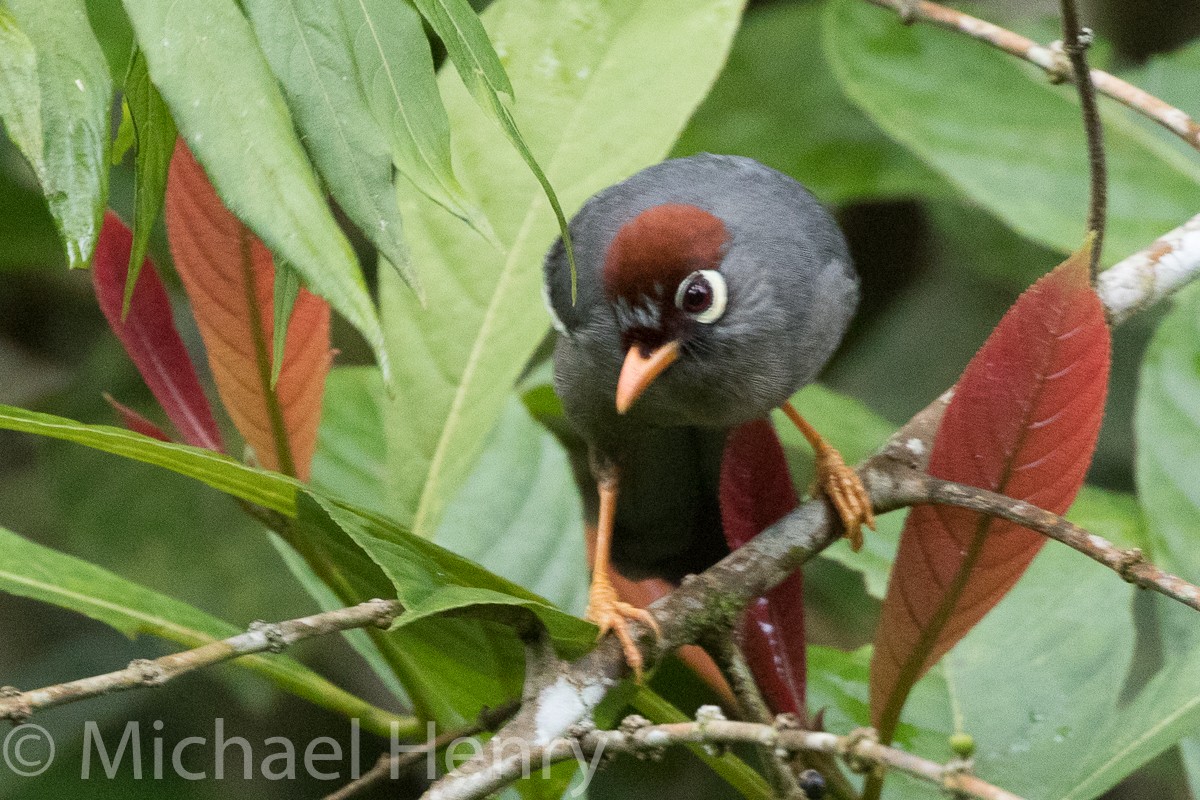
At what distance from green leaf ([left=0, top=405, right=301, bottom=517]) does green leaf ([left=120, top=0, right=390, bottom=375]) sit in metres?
0.40

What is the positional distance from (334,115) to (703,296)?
3.96 feet

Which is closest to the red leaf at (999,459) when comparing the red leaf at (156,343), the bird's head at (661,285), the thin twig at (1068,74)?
the thin twig at (1068,74)

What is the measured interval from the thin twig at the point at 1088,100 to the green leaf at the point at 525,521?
1.00 metres

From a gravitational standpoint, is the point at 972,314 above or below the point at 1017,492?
below

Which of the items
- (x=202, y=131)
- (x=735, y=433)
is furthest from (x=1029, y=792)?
(x=202, y=131)

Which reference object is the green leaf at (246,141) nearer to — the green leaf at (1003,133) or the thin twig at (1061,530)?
the thin twig at (1061,530)

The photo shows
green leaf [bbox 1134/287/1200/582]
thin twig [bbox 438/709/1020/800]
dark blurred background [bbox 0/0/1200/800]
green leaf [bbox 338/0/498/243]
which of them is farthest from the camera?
dark blurred background [bbox 0/0/1200/800]

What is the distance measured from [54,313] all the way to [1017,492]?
10.4 ft

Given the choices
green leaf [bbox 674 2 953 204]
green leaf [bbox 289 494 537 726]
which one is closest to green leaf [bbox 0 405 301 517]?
green leaf [bbox 289 494 537 726]

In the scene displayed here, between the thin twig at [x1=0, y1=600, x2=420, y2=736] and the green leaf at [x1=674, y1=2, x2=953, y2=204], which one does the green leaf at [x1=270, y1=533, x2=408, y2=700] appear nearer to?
the thin twig at [x1=0, y1=600, x2=420, y2=736]

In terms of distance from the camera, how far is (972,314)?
3.96 m

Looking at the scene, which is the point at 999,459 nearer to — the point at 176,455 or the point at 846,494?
the point at 846,494

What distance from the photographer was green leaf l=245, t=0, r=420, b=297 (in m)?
1.01

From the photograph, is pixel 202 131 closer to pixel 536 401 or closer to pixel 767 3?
pixel 536 401
